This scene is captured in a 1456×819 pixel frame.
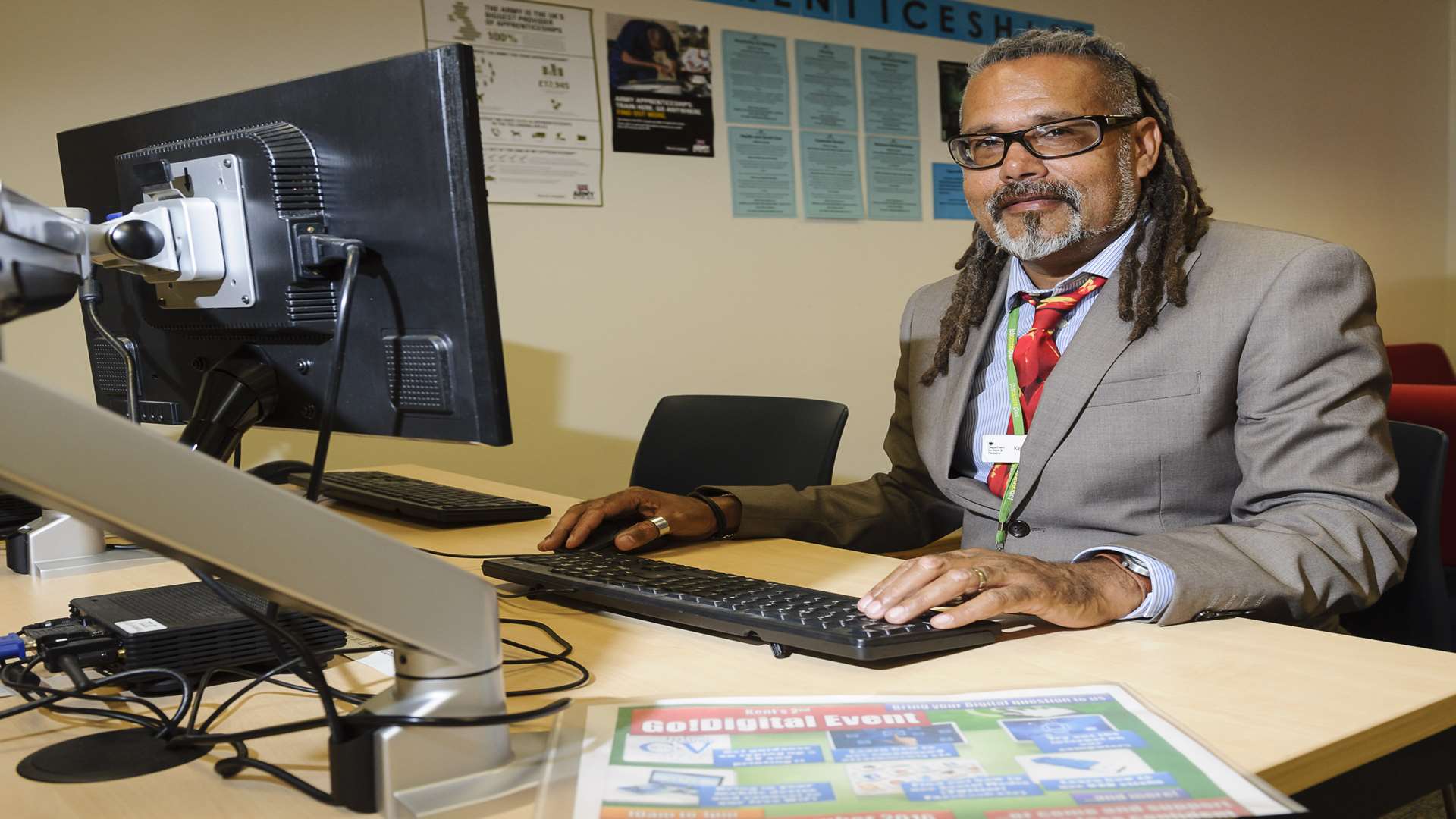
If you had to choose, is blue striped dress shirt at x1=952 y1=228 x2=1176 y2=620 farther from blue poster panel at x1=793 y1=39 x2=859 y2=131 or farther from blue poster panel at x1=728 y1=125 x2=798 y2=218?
blue poster panel at x1=793 y1=39 x2=859 y2=131

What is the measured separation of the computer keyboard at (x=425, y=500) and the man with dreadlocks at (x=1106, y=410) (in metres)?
0.31

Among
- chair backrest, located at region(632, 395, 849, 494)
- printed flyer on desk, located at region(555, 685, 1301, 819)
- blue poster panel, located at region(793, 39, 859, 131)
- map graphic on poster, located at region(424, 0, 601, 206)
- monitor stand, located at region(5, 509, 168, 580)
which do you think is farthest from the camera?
blue poster panel, located at region(793, 39, 859, 131)

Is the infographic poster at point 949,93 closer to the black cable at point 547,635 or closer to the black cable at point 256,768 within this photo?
the black cable at point 547,635

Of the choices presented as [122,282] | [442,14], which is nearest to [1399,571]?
[122,282]

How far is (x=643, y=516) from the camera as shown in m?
1.36

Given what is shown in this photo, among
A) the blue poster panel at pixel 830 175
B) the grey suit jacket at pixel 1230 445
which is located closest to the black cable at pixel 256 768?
the grey suit jacket at pixel 1230 445

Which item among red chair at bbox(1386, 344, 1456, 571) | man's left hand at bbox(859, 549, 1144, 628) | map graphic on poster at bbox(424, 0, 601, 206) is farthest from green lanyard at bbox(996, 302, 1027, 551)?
map graphic on poster at bbox(424, 0, 601, 206)

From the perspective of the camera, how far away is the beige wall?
2365 mm

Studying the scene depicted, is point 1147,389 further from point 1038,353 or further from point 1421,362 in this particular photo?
point 1421,362

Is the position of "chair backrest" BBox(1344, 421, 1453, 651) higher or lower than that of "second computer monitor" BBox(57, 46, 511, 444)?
lower

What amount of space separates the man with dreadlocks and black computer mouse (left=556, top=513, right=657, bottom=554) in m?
0.01

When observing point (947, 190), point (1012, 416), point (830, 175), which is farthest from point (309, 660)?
point (947, 190)

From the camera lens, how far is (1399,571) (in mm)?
1245

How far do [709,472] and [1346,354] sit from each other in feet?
3.54
